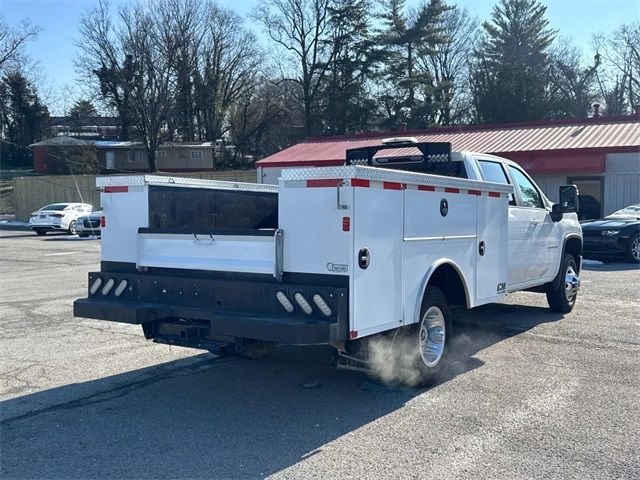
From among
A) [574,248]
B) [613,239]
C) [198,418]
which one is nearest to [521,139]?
[613,239]

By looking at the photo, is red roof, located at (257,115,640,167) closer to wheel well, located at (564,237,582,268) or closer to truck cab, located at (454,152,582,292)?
wheel well, located at (564,237,582,268)

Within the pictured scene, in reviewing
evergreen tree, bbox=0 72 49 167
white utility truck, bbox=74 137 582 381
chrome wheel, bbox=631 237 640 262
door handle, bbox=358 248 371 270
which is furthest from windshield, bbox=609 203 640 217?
evergreen tree, bbox=0 72 49 167

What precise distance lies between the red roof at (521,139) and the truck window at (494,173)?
15673 millimetres

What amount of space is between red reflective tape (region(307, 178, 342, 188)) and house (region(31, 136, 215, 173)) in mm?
55950

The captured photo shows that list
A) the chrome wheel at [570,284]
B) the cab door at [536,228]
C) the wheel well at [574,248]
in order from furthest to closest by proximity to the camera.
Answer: the wheel well at [574,248] < the chrome wheel at [570,284] < the cab door at [536,228]

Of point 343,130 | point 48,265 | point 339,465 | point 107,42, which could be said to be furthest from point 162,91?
point 339,465

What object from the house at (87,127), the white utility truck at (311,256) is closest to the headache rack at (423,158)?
the white utility truck at (311,256)

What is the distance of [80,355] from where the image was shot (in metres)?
7.54

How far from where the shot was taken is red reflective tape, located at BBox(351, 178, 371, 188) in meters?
4.97

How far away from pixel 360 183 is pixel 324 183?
263mm

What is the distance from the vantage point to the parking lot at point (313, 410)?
4.52 meters

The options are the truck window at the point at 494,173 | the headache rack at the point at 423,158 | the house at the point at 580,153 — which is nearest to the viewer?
the headache rack at the point at 423,158

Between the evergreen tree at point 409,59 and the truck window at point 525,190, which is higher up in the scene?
the evergreen tree at point 409,59

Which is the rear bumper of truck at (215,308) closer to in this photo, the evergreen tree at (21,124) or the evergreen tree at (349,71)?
the evergreen tree at (349,71)
